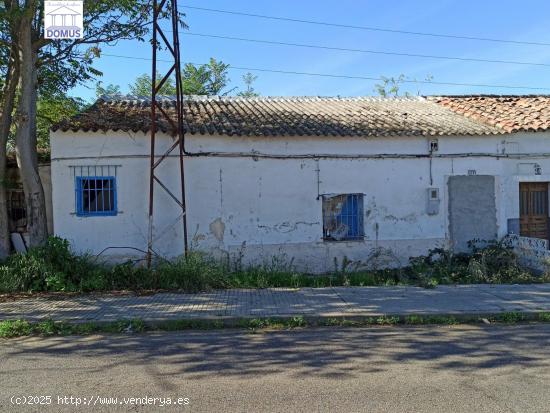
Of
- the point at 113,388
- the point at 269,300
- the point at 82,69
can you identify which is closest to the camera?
the point at 113,388

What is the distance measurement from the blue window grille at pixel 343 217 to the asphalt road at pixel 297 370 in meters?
4.47

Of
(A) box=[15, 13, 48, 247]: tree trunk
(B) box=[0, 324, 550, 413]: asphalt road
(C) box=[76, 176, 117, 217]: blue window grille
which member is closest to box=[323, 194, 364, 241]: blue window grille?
(B) box=[0, 324, 550, 413]: asphalt road

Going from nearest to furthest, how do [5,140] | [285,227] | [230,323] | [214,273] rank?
[230,323] → [214,273] → [5,140] → [285,227]

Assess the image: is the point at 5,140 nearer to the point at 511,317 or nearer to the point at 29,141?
the point at 29,141

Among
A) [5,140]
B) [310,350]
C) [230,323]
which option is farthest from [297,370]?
[5,140]

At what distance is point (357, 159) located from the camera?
1117cm

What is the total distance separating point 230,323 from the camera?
7051mm

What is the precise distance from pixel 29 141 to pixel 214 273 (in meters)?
4.67

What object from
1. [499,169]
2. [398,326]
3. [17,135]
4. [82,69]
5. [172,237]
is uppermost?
[82,69]

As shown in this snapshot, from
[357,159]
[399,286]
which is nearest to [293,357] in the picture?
[399,286]

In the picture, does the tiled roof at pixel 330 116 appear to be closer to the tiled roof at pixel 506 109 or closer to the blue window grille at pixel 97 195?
the tiled roof at pixel 506 109

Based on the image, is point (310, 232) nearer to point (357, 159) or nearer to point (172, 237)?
point (357, 159)

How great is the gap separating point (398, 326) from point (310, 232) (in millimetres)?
4234

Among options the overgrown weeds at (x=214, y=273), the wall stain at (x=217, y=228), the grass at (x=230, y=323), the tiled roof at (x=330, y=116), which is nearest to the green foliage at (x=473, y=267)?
the overgrown weeds at (x=214, y=273)
